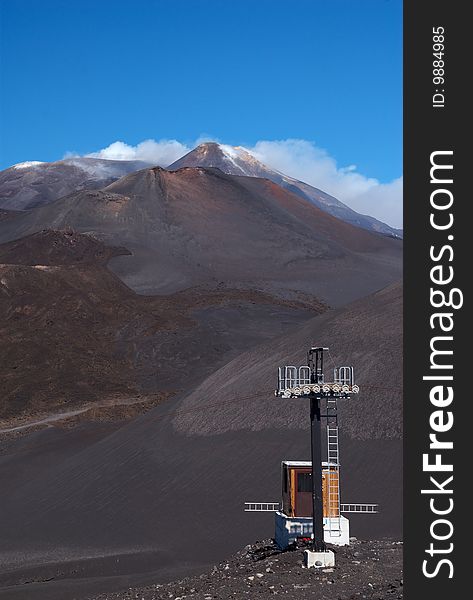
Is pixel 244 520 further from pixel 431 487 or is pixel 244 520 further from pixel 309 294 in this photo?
pixel 309 294

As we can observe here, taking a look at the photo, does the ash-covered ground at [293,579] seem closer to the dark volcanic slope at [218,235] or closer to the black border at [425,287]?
the black border at [425,287]

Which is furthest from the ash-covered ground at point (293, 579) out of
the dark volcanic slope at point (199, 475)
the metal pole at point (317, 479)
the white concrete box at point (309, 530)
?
the dark volcanic slope at point (199, 475)

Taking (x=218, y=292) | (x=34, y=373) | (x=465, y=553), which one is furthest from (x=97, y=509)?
(x=218, y=292)

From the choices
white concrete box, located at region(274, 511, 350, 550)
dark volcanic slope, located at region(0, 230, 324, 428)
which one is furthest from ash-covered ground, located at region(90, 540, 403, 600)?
dark volcanic slope, located at region(0, 230, 324, 428)

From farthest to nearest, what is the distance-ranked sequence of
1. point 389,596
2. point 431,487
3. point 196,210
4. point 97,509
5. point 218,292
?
point 196,210
point 218,292
point 97,509
point 389,596
point 431,487

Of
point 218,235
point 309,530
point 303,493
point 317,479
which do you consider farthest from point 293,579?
point 218,235

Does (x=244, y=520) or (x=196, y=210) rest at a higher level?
(x=196, y=210)

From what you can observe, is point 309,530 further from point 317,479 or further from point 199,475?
point 199,475
